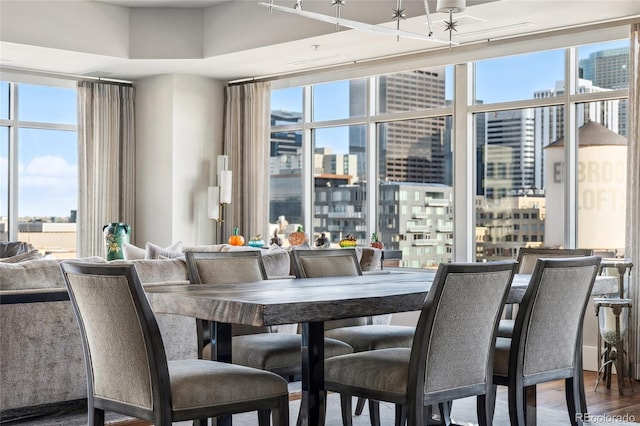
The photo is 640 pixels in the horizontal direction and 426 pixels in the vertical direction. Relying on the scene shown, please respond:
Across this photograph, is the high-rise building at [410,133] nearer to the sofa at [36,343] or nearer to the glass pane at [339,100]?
the glass pane at [339,100]

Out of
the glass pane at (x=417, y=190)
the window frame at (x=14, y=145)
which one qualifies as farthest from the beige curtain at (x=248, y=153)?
the window frame at (x=14, y=145)

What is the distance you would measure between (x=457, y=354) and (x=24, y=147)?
701 centimetres

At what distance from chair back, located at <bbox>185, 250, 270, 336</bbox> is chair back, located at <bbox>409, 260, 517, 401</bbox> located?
122 centimetres

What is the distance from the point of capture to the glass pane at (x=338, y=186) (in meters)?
8.48

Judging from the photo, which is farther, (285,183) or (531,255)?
(285,183)

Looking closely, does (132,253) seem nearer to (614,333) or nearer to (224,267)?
(224,267)

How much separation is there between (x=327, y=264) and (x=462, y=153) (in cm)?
334

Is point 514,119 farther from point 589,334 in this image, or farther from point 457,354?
point 457,354

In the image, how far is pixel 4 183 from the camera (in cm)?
877

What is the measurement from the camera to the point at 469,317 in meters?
3.04

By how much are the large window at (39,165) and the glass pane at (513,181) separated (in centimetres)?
450

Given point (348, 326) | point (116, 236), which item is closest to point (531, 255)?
point (348, 326)

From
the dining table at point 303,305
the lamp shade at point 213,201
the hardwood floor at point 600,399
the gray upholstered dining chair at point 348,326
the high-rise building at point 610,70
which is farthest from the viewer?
the lamp shade at point 213,201

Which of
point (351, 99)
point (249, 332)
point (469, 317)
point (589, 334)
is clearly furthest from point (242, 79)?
point (469, 317)
